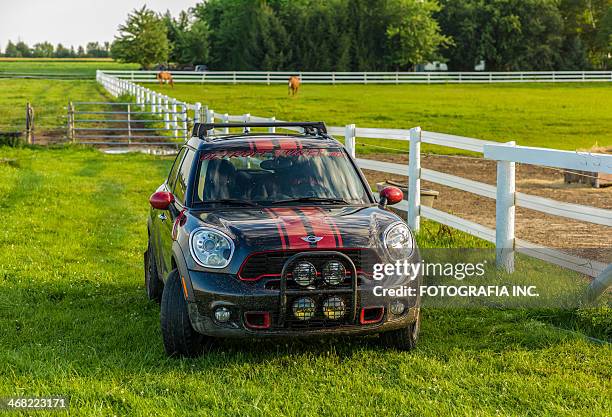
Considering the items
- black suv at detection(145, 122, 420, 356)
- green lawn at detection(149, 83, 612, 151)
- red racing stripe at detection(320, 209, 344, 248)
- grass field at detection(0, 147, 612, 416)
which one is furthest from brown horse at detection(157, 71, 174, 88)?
red racing stripe at detection(320, 209, 344, 248)

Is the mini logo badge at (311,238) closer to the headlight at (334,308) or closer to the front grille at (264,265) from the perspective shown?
the front grille at (264,265)

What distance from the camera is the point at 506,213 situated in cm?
963

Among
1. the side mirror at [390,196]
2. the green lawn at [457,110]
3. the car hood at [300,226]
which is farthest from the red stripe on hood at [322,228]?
the green lawn at [457,110]

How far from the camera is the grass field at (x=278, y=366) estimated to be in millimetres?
5805

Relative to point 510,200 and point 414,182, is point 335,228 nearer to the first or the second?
point 510,200

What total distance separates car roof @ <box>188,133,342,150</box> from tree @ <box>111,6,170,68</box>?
296 feet

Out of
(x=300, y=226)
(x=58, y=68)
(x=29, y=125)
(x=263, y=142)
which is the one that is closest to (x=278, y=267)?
(x=300, y=226)

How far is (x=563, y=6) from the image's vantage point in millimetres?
108250

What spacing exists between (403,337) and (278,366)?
0.99 m

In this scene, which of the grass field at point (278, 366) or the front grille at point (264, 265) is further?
the front grille at point (264, 265)

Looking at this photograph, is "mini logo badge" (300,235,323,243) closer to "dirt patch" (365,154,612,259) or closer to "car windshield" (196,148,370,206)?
"car windshield" (196,148,370,206)

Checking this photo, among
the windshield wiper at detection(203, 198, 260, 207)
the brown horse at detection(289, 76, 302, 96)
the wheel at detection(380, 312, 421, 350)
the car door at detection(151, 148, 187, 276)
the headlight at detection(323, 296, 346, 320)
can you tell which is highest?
the brown horse at detection(289, 76, 302, 96)

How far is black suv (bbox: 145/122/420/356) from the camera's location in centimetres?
658

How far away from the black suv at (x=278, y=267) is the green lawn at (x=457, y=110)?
69.7 feet
